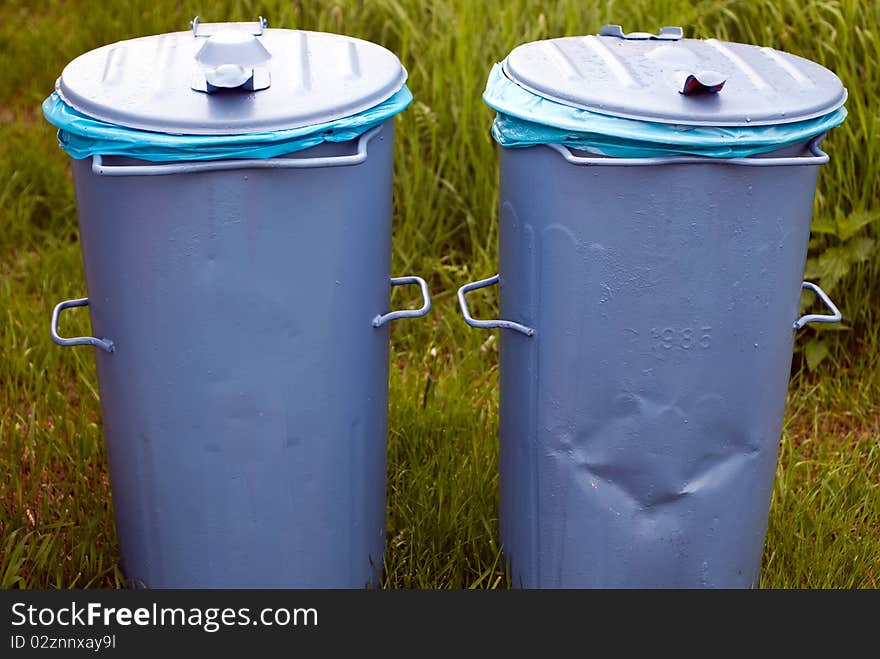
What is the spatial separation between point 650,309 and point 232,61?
865 mm

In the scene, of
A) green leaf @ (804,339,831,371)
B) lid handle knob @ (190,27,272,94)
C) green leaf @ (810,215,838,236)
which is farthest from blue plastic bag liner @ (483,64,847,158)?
green leaf @ (804,339,831,371)

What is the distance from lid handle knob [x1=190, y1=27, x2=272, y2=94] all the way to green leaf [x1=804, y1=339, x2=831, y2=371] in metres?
1.87

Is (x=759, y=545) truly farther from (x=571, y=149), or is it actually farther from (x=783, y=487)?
(x=571, y=149)

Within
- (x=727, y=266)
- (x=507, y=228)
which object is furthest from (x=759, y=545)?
(x=507, y=228)

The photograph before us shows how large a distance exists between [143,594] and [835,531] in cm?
156

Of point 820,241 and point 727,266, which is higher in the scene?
point 727,266

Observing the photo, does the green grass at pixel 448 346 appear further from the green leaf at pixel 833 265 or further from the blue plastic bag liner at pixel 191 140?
the blue plastic bag liner at pixel 191 140

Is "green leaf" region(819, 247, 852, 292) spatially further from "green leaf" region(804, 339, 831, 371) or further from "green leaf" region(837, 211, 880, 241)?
"green leaf" region(804, 339, 831, 371)

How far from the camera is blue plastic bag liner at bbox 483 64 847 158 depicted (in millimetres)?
1809

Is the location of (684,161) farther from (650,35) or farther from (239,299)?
(239,299)

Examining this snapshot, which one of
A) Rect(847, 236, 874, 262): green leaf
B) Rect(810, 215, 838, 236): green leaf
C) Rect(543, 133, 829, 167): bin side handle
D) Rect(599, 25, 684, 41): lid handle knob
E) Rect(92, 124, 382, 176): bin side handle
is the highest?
Rect(599, 25, 684, 41): lid handle knob

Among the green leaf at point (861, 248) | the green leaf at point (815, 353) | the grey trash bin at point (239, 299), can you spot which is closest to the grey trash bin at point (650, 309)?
the grey trash bin at point (239, 299)

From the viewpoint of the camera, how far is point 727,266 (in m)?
1.92

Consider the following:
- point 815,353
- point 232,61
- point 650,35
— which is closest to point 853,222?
point 815,353
